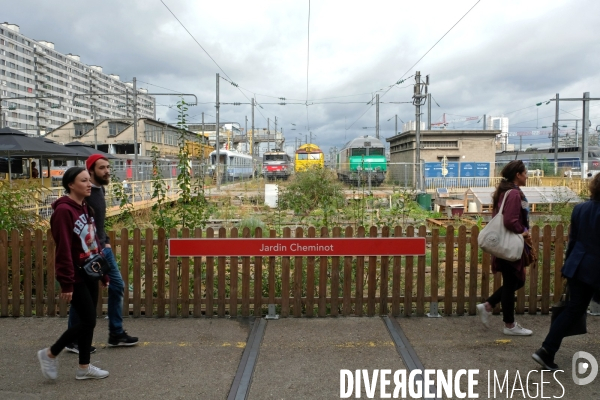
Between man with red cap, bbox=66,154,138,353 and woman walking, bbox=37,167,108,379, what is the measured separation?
32 cm

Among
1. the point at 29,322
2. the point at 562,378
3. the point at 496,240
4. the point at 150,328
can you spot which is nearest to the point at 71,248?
the point at 150,328

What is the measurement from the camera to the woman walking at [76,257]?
3.83 meters

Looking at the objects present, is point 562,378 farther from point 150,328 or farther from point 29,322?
point 29,322

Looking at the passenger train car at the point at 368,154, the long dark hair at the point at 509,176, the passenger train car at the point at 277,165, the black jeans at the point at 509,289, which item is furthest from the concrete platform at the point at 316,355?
the passenger train car at the point at 277,165

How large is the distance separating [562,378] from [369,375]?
1590 mm

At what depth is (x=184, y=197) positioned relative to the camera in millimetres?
6191

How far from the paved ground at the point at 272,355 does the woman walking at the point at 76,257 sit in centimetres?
19

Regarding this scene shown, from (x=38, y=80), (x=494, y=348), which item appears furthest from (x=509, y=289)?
(x=38, y=80)

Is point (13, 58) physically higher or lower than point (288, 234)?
higher

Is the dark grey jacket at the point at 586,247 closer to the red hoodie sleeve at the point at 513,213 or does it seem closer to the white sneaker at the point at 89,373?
the red hoodie sleeve at the point at 513,213

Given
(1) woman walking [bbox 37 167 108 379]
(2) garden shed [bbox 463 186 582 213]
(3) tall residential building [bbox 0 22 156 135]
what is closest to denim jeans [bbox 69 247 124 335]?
(1) woman walking [bbox 37 167 108 379]

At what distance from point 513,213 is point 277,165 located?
3346 centimetres

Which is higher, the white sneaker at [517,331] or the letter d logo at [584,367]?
the white sneaker at [517,331]

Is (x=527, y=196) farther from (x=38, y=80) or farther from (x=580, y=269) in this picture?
(x=38, y=80)
